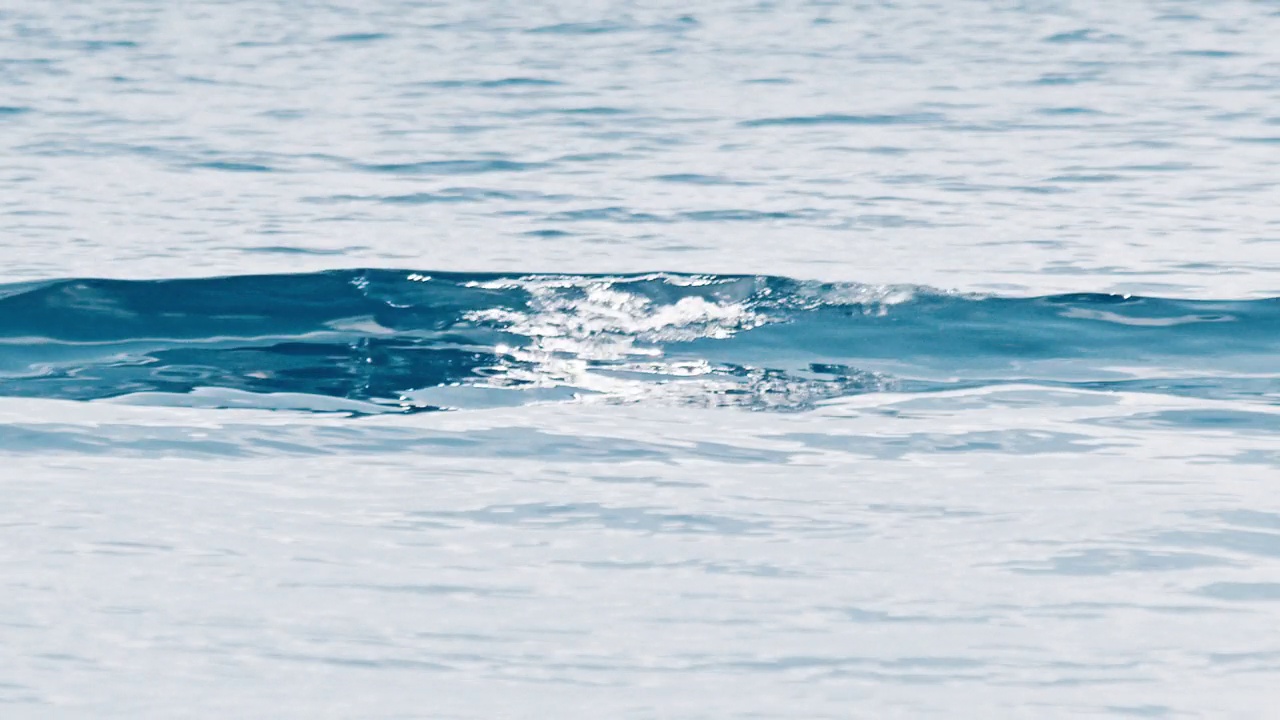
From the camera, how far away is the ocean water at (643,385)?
11.3 ft

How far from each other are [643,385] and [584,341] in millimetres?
699

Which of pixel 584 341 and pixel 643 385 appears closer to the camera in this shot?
pixel 643 385

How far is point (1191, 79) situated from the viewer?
1218 centimetres

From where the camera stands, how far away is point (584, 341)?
666 cm

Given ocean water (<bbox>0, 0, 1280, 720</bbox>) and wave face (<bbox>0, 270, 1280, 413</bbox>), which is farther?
wave face (<bbox>0, 270, 1280, 413</bbox>)

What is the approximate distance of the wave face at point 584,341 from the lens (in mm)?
6016

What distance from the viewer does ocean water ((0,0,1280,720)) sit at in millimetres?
3447

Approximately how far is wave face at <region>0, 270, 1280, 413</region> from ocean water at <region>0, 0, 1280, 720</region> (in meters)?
0.02

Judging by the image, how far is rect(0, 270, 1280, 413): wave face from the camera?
6016 mm

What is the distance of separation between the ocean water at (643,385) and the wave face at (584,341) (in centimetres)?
2

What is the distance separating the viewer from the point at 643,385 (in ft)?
19.7

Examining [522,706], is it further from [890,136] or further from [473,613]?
[890,136]

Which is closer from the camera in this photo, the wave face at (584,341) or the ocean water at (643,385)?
the ocean water at (643,385)

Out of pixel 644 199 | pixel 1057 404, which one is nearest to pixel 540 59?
pixel 644 199
